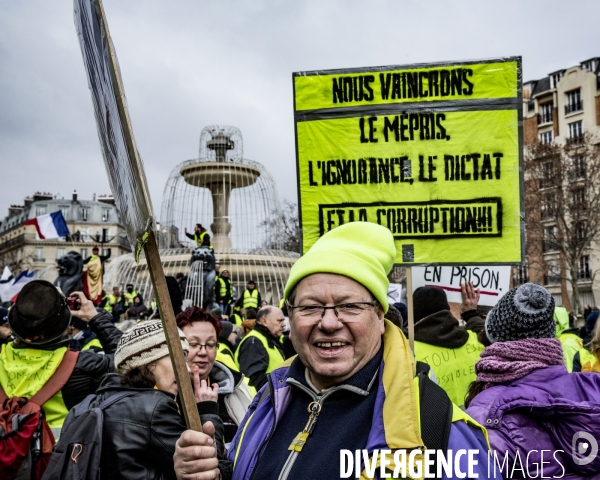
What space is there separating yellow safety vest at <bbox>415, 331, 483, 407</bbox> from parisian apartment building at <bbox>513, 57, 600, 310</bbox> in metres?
46.2

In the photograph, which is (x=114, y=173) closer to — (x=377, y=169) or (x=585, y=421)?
(x=585, y=421)

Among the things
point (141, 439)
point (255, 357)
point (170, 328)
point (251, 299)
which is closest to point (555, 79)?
point (251, 299)

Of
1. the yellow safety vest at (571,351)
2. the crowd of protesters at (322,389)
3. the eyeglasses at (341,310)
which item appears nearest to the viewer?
the crowd of protesters at (322,389)

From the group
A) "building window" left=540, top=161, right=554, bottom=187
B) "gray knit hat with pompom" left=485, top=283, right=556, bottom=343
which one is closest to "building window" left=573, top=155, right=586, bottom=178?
"building window" left=540, top=161, right=554, bottom=187

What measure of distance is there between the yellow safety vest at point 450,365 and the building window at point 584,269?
Answer: 50470mm

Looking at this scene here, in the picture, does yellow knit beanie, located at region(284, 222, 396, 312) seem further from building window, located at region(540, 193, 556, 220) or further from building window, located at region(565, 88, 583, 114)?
building window, located at region(565, 88, 583, 114)

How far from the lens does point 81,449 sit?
2861 millimetres

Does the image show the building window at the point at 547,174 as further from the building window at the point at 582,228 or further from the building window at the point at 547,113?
the building window at the point at 547,113

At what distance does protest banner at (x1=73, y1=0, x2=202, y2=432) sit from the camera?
1820 mm

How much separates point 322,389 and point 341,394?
3.2 inches

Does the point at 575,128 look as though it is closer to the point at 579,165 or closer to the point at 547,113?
the point at 547,113

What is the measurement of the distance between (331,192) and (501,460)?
87.3 inches

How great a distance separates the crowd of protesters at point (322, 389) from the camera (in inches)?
80.0

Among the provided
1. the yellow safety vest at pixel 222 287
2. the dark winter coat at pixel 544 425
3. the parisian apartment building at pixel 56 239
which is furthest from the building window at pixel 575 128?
the dark winter coat at pixel 544 425
